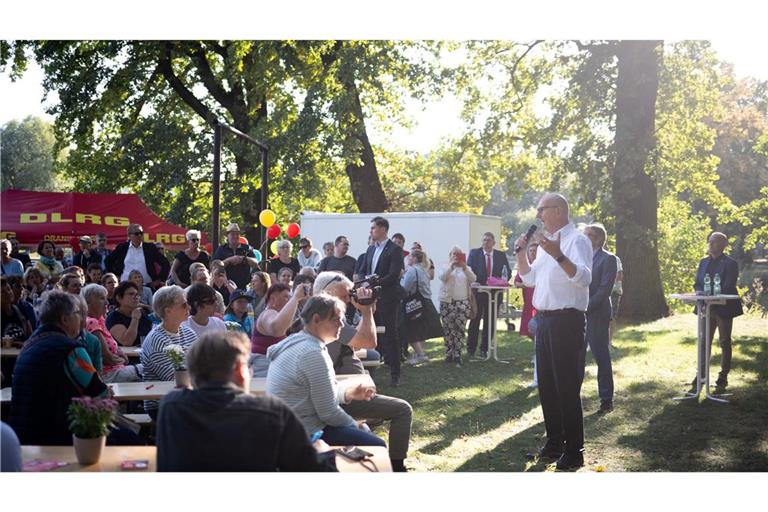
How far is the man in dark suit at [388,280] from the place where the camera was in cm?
773

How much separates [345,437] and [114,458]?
1056mm

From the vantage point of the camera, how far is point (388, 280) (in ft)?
25.6

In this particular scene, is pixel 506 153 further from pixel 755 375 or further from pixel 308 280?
pixel 308 280

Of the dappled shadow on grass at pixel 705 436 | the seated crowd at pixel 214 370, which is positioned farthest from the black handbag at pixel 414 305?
the dappled shadow on grass at pixel 705 436

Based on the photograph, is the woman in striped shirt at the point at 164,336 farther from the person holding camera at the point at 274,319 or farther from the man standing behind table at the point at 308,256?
the man standing behind table at the point at 308,256

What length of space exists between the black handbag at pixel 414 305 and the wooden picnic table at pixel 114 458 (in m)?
6.02

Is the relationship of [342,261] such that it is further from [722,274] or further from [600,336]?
[722,274]

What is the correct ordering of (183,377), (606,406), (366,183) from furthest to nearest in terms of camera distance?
1. (366,183)
2. (606,406)
3. (183,377)

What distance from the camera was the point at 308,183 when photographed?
14.6 metres

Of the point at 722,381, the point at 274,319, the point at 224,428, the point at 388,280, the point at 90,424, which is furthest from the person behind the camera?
the point at 388,280

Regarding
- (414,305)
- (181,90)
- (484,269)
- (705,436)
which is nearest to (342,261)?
(414,305)

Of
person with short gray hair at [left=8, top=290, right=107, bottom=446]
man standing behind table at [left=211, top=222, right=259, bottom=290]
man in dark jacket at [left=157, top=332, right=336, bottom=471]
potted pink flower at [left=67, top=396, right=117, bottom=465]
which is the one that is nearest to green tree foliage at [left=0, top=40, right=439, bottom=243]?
man standing behind table at [left=211, top=222, right=259, bottom=290]

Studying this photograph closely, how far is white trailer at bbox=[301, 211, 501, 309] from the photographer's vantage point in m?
14.2
